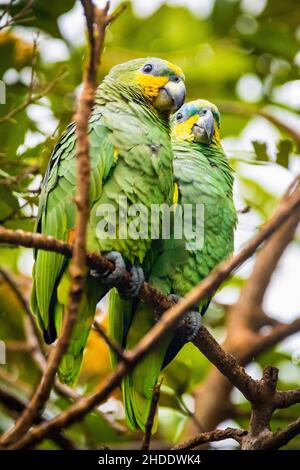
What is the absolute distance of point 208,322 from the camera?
370 centimetres

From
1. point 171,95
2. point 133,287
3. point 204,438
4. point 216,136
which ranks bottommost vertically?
point 204,438

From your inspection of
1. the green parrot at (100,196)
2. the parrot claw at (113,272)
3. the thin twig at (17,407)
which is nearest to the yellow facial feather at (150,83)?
the green parrot at (100,196)

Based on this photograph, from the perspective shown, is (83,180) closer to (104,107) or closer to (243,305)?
(104,107)

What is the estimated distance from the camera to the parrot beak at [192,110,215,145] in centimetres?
264

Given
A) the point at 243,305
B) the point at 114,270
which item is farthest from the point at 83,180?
the point at 243,305

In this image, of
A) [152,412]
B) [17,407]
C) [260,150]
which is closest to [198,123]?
[260,150]

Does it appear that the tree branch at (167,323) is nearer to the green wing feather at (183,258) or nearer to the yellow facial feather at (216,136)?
the green wing feather at (183,258)

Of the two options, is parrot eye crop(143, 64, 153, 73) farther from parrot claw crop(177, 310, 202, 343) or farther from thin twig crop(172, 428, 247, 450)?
thin twig crop(172, 428, 247, 450)

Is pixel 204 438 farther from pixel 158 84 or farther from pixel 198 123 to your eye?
pixel 198 123

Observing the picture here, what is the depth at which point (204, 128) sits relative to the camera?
2.64 meters

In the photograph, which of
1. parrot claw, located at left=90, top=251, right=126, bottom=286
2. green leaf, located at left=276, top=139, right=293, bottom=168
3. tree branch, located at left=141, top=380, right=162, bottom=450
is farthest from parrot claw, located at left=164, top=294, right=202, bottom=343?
green leaf, located at left=276, top=139, right=293, bottom=168

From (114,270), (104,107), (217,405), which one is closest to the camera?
(114,270)

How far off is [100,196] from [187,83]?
1.57 meters

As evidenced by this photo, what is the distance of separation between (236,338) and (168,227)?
1093mm
